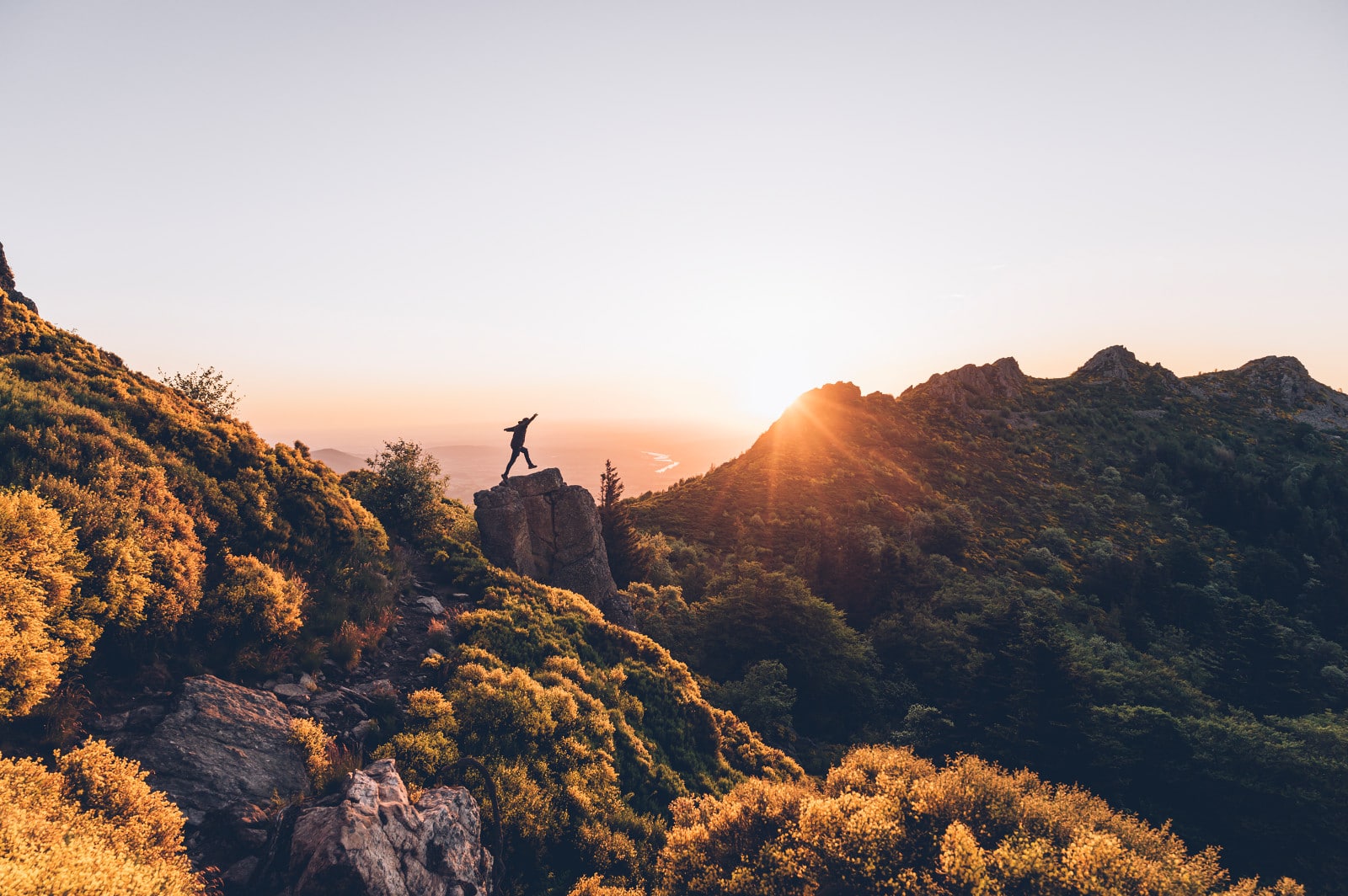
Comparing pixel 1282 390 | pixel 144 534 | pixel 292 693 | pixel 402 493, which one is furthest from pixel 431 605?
pixel 1282 390

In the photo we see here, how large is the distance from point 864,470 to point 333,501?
179 feet

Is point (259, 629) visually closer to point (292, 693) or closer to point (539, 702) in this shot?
point (292, 693)

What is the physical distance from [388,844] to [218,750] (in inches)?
132

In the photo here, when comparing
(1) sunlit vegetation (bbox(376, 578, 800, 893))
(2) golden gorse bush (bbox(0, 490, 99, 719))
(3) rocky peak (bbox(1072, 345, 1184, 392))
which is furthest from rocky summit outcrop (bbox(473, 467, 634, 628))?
(3) rocky peak (bbox(1072, 345, 1184, 392))

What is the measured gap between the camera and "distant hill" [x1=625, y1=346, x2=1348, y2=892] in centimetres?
1934

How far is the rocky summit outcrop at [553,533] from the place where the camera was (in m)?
24.6

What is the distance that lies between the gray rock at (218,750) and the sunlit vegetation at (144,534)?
3.99 feet

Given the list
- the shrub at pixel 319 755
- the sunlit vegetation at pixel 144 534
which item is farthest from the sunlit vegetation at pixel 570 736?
→ the sunlit vegetation at pixel 144 534

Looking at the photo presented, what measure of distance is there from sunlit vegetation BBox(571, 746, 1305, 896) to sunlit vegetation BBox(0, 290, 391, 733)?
9.13 metres

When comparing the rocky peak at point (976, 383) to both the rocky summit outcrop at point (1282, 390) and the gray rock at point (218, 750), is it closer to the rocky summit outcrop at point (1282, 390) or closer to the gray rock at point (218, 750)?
the rocky summit outcrop at point (1282, 390)

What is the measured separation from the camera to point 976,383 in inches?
3339

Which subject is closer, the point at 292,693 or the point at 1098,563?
the point at 292,693

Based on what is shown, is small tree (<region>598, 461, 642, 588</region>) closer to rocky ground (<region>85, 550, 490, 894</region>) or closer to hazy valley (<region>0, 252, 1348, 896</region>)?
hazy valley (<region>0, 252, 1348, 896</region>)

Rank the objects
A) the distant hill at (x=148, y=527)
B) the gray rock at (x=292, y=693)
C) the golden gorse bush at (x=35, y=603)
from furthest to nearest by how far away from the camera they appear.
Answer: the gray rock at (x=292, y=693) → the distant hill at (x=148, y=527) → the golden gorse bush at (x=35, y=603)
